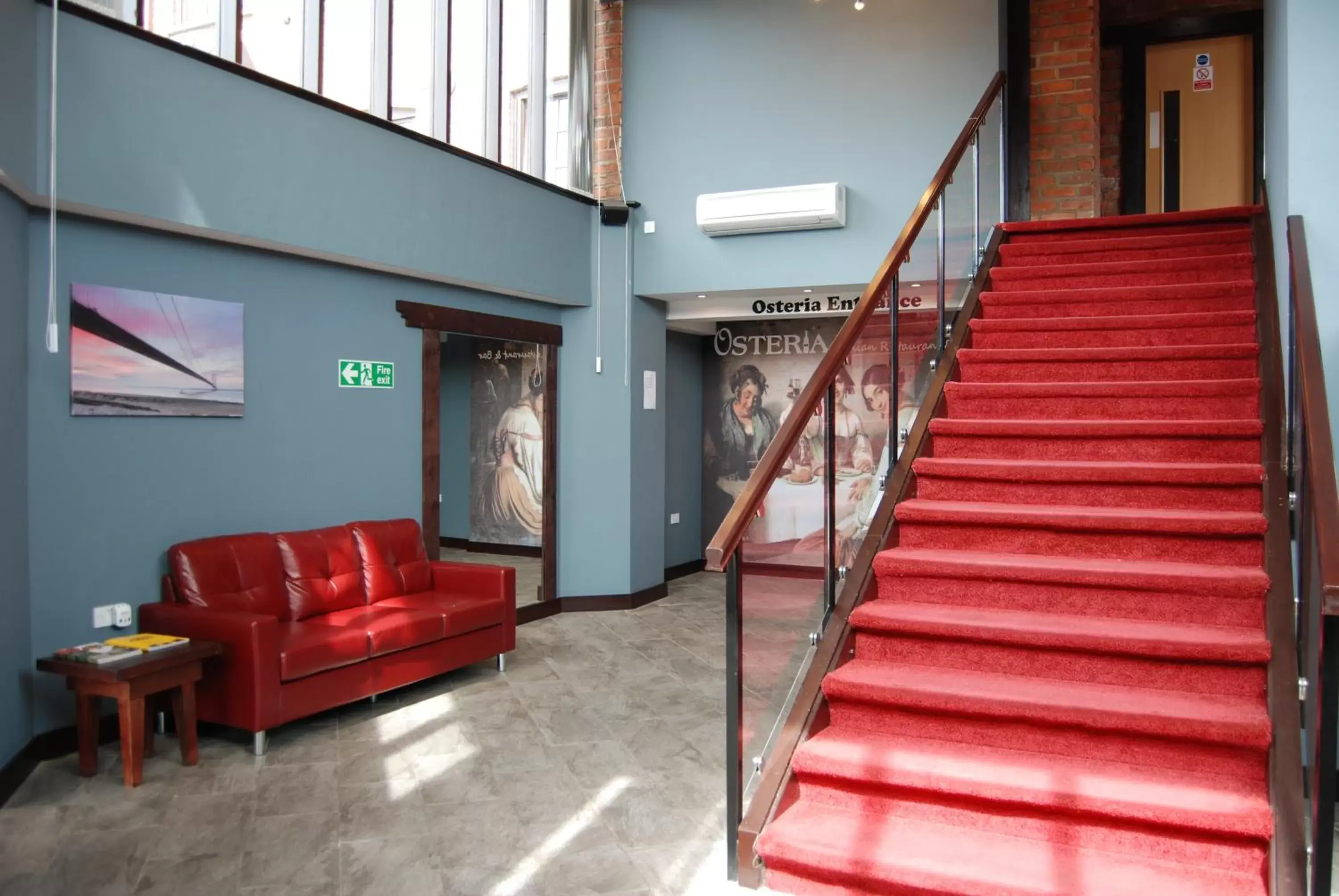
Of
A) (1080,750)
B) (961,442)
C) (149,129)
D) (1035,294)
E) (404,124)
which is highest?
(404,124)

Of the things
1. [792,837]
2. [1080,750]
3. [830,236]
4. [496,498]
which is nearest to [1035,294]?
[830,236]

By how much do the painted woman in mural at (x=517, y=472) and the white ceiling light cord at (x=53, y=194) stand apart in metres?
4.61

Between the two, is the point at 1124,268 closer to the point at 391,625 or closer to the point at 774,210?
the point at 774,210

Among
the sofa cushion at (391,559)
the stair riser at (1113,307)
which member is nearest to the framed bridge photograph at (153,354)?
the sofa cushion at (391,559)

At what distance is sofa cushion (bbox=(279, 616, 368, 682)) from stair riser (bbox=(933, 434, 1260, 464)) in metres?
2.91

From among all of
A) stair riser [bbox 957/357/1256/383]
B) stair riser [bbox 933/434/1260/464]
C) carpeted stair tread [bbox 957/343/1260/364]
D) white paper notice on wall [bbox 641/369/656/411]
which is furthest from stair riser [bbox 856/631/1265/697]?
white paper notice on wall [bbox 641/369/656/411]

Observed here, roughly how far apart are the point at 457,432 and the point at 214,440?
15.3ft

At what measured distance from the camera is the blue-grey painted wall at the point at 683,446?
905cm

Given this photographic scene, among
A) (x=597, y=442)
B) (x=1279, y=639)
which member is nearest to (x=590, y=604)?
(x=597, y=442)

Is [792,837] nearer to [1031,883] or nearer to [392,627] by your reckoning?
[1031,883]

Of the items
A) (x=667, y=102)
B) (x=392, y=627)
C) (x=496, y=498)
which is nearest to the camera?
(x=392, y=627)

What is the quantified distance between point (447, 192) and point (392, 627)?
2939 millimetres

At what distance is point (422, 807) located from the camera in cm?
372

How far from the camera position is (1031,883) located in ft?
8.00
